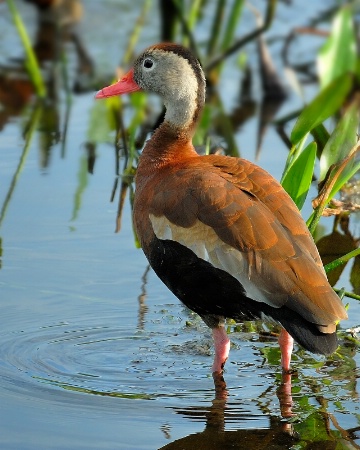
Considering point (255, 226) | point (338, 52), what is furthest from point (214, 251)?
point (338, 52)

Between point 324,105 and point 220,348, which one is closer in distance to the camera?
point 220,348

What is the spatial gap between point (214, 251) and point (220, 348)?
23.2 inches

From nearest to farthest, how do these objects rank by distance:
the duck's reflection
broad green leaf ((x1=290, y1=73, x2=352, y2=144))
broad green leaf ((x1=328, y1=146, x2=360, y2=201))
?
the duck's reflection
broad green leaf ((x1=290, y1=73, x2=352, y2=144))
broad green leaf ((x1=328, y1=146, x2=360, y2=201))

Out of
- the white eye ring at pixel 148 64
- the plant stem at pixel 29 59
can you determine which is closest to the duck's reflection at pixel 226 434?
the white eye ring at pixel 148 64

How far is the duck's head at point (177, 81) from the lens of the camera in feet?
21.4

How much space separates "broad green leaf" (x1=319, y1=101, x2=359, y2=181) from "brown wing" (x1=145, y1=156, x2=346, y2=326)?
667 millimetres

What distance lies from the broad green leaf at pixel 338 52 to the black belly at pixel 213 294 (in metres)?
1.65

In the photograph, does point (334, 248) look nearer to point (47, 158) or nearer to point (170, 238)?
point (170, 238)

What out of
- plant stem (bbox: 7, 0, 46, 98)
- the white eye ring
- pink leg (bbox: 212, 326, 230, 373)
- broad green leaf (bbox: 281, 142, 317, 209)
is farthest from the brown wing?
plant stem (bbox: 7, 0, 46, 98)

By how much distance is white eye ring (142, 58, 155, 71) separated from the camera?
6789 millimetres

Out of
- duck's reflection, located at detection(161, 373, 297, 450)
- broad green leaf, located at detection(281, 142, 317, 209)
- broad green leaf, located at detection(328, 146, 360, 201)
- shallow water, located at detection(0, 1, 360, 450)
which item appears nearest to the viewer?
duck's reflection, located at detection(161, 373, 297, 450)

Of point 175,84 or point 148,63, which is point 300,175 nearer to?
point 175,84

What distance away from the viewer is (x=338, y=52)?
6812 mm

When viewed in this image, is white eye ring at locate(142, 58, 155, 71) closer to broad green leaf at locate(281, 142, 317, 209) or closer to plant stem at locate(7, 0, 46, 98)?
broad green leaf at locate(281, 142, 317, 209)
